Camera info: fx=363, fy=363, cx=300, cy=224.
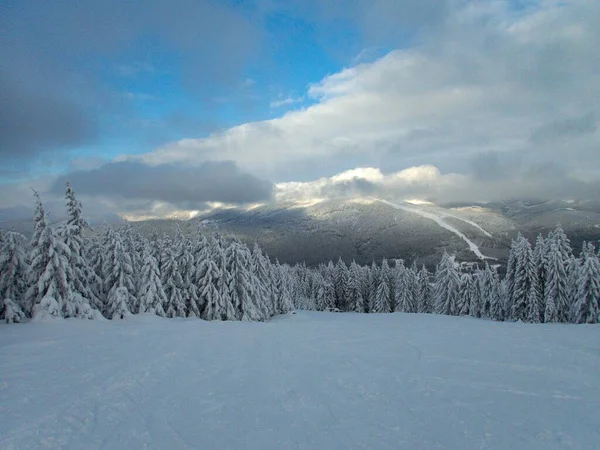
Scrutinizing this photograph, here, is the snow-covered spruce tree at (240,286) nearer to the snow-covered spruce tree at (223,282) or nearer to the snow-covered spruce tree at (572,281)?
the snow-covered spruce tree at (223,282)

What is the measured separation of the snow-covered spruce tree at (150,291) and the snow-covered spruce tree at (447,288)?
43.6 meters

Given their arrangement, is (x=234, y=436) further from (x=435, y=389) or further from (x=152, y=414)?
(x=435, y=389)

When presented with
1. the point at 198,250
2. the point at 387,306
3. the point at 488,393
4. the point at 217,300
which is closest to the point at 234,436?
the point at 488,393

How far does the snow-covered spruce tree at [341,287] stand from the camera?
264ft

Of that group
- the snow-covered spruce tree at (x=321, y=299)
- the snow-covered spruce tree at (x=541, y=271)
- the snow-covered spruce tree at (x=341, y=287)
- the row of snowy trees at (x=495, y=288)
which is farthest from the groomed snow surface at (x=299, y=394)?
the snow-covered spruce tree at (x=321, y=299)

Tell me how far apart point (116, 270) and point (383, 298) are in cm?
5235

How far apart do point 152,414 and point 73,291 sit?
21.8 metres

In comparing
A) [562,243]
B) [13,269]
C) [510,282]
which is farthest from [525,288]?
[13,269]

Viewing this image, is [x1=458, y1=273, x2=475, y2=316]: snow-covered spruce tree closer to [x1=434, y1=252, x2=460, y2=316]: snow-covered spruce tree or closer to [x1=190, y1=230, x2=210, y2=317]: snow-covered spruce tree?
[x1=434, y1=252, x2=460, y2=316]: snow-covered spruce tree

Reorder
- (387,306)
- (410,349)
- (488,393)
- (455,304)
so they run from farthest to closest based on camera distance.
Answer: (387,306) → (455,304) → (410,349) → (488,393)

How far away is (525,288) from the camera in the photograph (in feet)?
144

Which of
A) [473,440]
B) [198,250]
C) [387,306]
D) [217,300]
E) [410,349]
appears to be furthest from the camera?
[387,306]

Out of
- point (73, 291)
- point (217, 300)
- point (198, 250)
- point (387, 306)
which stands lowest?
point (387, 306)

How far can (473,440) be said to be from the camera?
6.91m
